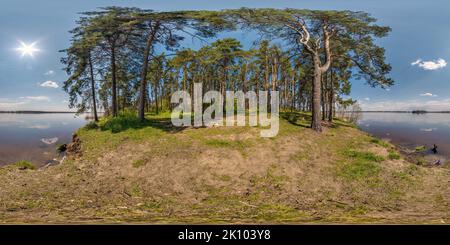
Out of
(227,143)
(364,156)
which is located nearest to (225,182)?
(227,143)

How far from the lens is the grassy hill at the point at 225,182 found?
8.45 m

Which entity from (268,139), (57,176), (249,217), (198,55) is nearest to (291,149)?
(268,139)

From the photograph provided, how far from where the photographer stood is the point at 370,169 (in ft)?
45.4

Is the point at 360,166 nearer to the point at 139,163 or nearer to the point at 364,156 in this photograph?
the point at 364,156

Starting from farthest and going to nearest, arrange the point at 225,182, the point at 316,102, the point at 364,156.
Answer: the point at 316,102
the point at 364,156
the point at 225,182

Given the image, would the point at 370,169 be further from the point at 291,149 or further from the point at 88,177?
the point at 88,177

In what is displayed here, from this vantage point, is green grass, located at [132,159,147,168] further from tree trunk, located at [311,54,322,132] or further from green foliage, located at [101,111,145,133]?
tree trunk, located at [311,54,322,132]

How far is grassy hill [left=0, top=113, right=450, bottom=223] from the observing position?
27.7 feet

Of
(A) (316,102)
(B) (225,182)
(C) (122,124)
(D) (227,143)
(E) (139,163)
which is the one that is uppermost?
(A) (316,102)

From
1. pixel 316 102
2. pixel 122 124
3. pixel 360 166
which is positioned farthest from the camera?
pixel 122 124

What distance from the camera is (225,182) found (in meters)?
12.6

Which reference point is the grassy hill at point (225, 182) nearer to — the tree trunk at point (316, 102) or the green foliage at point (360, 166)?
the green foliage at point (360, 166)

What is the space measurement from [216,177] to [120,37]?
19.7 metres

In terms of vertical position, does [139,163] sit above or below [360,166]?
above
